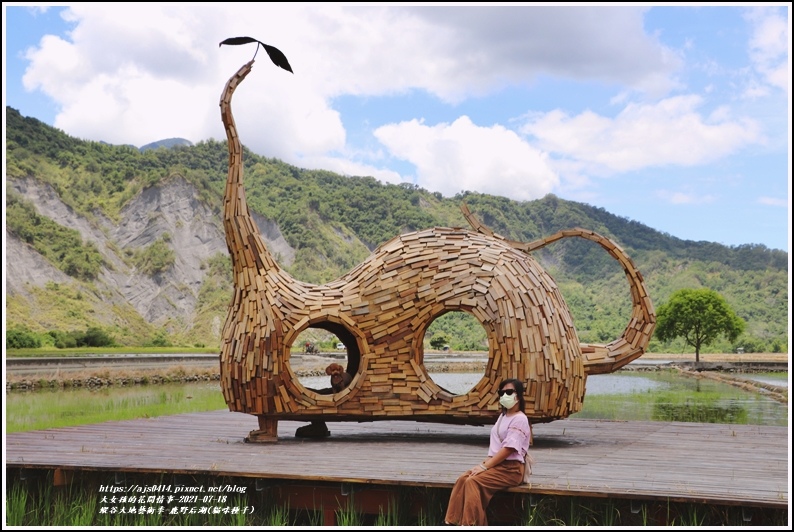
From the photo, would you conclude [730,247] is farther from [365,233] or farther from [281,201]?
[281,201]

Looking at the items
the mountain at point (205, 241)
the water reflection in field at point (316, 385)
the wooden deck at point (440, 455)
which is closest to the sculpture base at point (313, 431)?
the wooden deck at point (440, 455)

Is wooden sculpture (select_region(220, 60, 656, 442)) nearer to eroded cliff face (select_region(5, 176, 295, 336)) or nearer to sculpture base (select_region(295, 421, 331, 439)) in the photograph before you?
sculpture base (select_region(295, 421, 331, 439))

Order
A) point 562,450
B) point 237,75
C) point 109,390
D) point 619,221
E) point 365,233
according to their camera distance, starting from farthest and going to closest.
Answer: point 619,221, point 365,233, point 109,390, point 237,75, point 562,450

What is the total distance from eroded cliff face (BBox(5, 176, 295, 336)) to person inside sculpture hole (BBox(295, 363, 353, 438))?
3572cm

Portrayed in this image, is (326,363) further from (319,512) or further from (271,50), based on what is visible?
(319,512)

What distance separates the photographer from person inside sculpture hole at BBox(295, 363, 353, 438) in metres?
10.7

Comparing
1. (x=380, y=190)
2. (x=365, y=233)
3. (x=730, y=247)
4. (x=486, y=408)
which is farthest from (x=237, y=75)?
(x=730, y=247)

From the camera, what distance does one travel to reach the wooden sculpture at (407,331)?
31.9 ft

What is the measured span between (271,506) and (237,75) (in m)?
5.34

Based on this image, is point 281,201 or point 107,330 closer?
point 107,330

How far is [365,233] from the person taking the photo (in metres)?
64.3

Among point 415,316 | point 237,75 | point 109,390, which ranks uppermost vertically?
point 237,75

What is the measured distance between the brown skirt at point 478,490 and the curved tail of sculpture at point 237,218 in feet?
14.3

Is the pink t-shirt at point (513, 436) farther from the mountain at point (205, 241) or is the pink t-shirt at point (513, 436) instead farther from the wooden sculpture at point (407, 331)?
the mountain at point (205, 241)
